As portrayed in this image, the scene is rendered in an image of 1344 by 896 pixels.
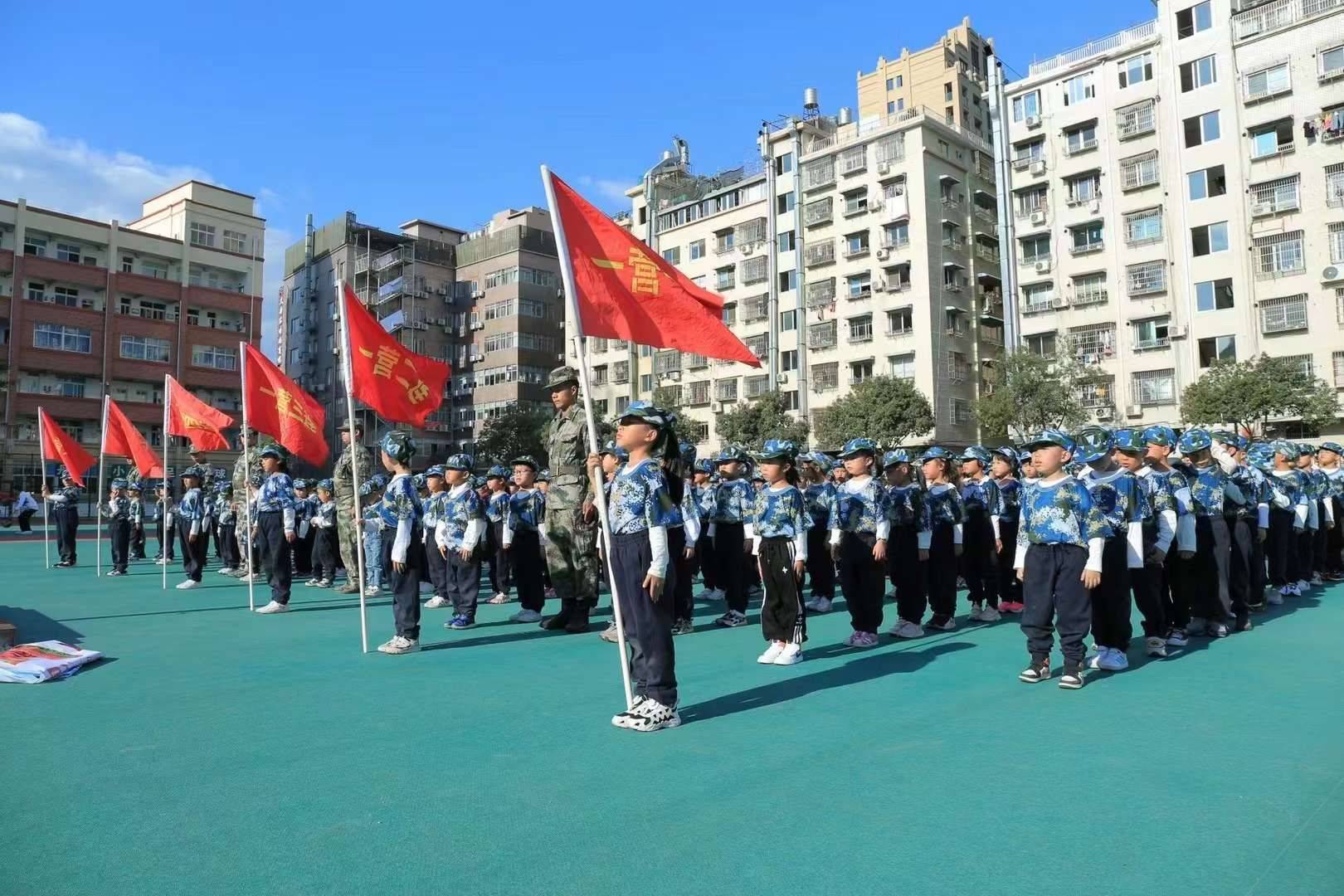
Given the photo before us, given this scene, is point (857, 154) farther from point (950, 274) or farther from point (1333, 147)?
point (1333, 147)

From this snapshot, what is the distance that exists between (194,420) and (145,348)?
45474mm

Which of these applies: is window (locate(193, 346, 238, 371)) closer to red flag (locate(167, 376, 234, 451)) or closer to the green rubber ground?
red flag (locate(167, 376, 234, 451))

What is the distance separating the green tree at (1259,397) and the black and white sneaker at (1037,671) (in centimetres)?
2898

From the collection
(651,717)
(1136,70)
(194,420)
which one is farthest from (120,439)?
(1136,70)

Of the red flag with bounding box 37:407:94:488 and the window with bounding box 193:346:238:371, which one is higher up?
the window with bounding box 193:346:238:371

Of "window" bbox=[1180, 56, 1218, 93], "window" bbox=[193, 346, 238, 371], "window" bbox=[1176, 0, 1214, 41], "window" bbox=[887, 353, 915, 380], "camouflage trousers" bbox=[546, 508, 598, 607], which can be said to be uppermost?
"window" bbox=[1176, 0, 1214, 41]

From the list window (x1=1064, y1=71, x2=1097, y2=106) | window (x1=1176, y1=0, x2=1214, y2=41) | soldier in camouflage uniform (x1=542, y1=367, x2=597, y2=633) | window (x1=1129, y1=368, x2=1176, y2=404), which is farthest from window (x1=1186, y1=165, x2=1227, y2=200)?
soldier in camouflage uniform (x1=542, y1=367, x2=597, y2=633)

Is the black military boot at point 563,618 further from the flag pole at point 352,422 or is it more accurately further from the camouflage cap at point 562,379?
the camouflage cap at point 562,379

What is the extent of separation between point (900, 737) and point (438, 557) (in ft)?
23.1

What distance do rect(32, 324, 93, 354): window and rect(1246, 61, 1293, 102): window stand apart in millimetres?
57793

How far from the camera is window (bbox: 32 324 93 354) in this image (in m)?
48.5

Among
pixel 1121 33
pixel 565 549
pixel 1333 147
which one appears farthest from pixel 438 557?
pixel 1121 33

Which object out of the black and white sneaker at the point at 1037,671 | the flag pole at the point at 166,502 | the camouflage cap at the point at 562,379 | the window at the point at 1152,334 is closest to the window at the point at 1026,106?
the window at the point at 1152,334

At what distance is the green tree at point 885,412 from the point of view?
1518 inches
